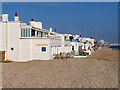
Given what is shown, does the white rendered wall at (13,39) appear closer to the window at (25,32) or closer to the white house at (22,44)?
the white house at (22,44)

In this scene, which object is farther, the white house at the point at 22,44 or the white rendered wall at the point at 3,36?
the white rendered wall at the point at 3,36

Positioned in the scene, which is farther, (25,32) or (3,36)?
(3,36)

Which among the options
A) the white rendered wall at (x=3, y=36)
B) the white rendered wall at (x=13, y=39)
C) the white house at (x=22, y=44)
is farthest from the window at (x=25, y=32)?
the white rendered wall at (x=3, y=36)

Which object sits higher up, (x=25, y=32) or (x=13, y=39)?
(x=25, y=32)

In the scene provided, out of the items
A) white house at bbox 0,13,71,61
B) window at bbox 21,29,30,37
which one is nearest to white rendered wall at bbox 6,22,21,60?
white house at bbox 0,13,71,61

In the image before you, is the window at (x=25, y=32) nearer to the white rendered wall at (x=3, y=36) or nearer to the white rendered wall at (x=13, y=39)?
the white rendered wall at (x=13, y=39)

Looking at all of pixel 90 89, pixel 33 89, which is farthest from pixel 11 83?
pixel 90 89

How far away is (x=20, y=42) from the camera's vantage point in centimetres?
2339

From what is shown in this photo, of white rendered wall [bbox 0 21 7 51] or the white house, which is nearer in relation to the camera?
the white house

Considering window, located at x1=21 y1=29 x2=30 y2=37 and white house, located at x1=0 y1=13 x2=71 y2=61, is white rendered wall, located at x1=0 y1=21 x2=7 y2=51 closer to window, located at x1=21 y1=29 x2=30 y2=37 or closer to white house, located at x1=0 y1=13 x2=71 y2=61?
white house, located at x1=0 y1=13 x2=71 y2=61

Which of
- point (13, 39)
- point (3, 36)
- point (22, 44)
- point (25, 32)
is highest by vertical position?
point (25, 32)

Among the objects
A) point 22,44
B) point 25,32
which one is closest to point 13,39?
point 22,44

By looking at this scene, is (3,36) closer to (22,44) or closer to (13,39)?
(13,39)

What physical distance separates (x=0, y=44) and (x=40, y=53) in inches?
195
